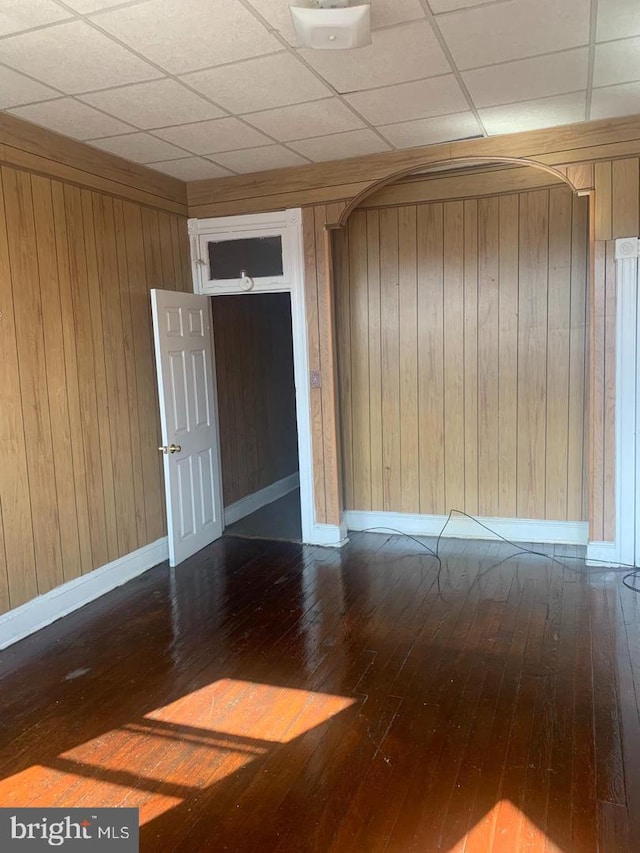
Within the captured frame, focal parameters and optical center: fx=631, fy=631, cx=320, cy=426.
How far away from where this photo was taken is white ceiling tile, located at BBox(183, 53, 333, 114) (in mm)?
2855

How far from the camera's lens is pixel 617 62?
9.68 ft

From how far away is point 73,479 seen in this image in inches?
150

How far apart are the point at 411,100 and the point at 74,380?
2490 mm

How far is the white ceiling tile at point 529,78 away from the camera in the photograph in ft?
9.59

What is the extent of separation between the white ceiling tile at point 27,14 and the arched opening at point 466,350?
244 centimetres

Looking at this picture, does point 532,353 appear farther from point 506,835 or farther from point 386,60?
point 506,835

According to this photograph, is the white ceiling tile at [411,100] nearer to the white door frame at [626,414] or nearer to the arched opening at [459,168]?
the arched opening at [459,168]

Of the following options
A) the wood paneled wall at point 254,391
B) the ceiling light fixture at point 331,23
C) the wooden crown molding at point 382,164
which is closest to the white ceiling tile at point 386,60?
the ceiling light fixture at point 331,23

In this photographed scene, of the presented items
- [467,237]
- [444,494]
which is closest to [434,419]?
[444,494]

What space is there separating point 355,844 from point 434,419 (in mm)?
3441

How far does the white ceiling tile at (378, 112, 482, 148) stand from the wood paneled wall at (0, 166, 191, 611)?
1781 mm

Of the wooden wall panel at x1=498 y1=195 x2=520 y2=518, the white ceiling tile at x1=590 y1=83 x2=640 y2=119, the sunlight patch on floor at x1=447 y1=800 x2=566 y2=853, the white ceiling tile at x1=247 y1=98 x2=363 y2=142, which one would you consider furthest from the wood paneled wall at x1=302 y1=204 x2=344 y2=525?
the sunlight patch on floor at x1=447 y1=800 x2=566 y2=853

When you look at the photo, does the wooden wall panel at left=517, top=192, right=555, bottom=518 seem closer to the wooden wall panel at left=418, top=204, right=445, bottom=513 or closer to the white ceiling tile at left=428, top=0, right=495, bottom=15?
the wooden wall panel at left=418, top=204, right=445, bottom=513

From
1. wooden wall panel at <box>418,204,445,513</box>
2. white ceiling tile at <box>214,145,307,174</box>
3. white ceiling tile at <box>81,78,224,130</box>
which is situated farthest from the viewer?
wooden wall panel at <box>418,204,445,513</box>
